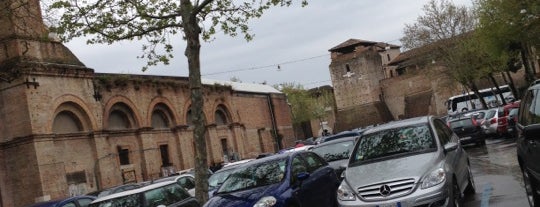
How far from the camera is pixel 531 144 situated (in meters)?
6.70

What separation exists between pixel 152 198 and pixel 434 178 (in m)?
5.62

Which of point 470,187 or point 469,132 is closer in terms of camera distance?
point 470,187

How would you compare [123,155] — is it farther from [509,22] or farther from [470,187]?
[470,187]

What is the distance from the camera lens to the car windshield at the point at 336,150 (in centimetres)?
1462

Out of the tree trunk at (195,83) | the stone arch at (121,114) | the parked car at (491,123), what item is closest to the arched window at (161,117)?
Answer: the stone arch at (121,114)

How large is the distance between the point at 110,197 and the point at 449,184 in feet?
20.4

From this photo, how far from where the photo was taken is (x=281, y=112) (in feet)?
181

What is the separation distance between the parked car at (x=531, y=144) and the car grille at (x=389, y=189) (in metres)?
1.52

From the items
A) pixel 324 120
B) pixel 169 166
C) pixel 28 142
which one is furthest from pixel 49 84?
pixel 324 120

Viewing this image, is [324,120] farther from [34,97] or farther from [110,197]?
[110,197]

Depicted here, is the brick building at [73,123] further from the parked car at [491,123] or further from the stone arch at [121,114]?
the parked car at [491,123]

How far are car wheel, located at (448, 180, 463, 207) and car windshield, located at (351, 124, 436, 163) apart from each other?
717mm

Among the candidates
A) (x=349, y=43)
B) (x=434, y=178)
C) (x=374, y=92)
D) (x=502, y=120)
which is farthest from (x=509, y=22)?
(x=349, y=43)

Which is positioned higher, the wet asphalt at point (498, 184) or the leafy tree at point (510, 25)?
the leafy tree at point (510, 25)
